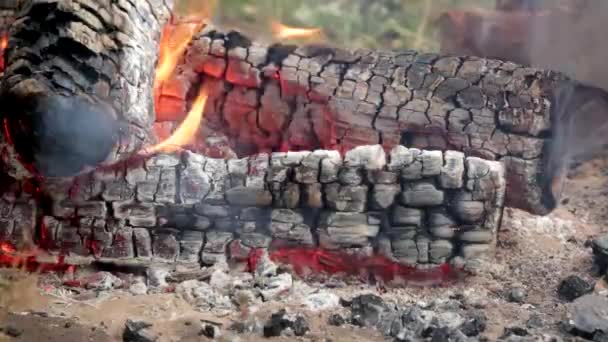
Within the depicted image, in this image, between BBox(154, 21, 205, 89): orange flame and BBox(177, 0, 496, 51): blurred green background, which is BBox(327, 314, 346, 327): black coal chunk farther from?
BBox(177, 0, 496, 51): blurred green background

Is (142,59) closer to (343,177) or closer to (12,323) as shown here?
(343,177)

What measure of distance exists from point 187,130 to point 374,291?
1255mm

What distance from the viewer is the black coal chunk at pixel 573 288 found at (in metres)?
3.31

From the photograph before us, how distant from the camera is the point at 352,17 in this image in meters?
4.75

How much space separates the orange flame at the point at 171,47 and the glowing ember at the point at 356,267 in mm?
1165

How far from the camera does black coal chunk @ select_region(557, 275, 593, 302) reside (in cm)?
331

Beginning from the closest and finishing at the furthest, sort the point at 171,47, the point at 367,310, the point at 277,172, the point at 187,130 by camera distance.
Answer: the point at 367,310, the point at 277,172, the point at 187,130, the point at 171,47

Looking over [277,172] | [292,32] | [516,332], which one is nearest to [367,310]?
[516,332]

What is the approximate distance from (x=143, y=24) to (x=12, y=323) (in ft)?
4.95

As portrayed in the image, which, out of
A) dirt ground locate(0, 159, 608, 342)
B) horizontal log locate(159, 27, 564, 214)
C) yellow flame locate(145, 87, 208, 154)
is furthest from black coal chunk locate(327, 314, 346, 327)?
yellow flame locate(145, 87, 208, 154)

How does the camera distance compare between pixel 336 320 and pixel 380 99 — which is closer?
pixel 336 320

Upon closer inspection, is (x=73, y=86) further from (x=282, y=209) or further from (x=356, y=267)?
(x=356, y=267)

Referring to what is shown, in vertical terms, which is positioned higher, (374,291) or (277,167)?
(277,167)

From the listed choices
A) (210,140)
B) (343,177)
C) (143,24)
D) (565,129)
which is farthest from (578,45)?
Result: (143,24)
